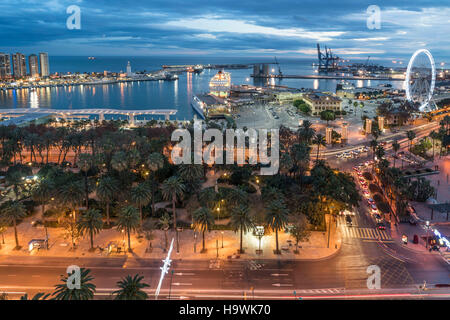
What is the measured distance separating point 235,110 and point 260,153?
55.3 metres

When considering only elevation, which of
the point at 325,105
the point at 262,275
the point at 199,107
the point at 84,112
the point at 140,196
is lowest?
the point at 262,275

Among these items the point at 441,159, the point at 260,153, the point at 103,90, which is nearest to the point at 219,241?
the point at 260,153

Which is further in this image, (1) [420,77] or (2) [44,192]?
(1) [420,77]

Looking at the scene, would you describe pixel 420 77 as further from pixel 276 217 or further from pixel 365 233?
pixel 276 217

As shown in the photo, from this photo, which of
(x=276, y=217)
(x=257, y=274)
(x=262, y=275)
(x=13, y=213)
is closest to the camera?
(x=262, y=275)

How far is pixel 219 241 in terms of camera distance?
29.7 m

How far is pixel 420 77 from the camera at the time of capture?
2950 inches

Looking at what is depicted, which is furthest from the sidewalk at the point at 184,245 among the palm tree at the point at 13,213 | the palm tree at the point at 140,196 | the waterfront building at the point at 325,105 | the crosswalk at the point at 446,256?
the waterfront building at the point at 325,105

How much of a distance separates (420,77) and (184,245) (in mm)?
69871

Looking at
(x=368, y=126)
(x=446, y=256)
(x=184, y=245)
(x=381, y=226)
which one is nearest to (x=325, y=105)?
(x=368, y=126)

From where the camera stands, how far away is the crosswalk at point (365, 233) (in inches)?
1193

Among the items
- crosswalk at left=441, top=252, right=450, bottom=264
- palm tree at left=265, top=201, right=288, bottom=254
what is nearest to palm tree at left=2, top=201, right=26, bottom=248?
palm tree at left=265, top=201, right=288, bottom=254

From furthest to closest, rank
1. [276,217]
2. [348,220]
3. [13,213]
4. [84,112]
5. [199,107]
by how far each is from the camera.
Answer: [199,107]
[84,112]
[348,220]
[13,213]
[276,217]

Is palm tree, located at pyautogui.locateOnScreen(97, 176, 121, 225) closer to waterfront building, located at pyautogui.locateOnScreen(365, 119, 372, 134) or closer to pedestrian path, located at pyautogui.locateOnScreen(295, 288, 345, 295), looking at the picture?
pedestrian path, located at pyautogui.locateOnScreen(295, 288, 345, 295)
